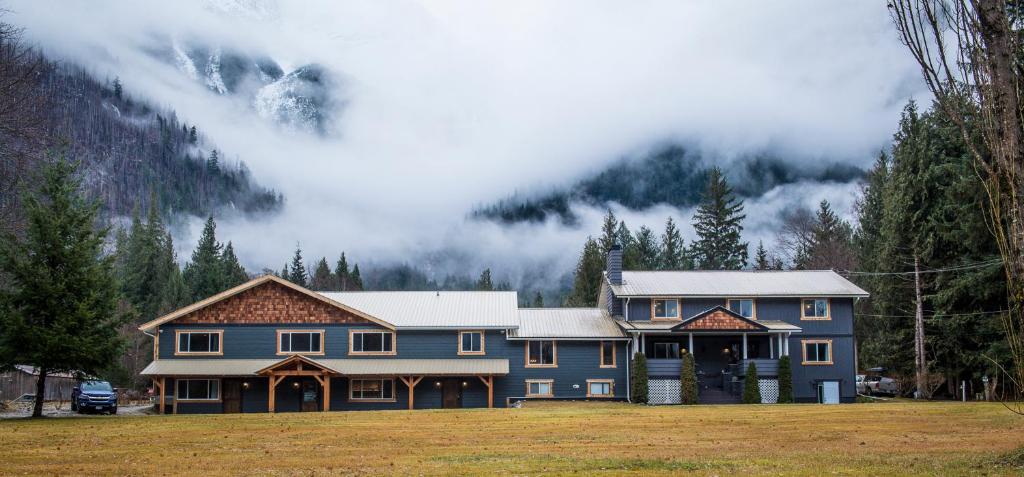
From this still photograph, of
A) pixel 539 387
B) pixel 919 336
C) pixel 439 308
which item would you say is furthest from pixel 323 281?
pixel 919 336

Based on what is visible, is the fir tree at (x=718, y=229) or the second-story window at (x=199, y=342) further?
the fir tree at (x=718, y=229)

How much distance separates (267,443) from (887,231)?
41.0 m

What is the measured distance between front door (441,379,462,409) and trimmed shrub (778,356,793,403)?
16.9m

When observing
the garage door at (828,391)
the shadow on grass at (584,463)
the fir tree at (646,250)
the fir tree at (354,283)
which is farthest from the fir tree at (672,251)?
the shadow on grass at (584,463)

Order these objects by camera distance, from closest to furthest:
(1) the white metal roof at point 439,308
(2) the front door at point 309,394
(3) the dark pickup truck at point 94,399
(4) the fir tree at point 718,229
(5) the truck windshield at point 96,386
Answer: (3) the dark pickup truck at point 94,399 < (5) the truck windshield at point 96,386 < (2) the front door at point 309,394 < (1) the white metal roof at point 439,308 < (4) the fir tree at point 718,229

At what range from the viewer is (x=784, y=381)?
152 ft

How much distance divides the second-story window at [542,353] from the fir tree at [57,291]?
2175cm

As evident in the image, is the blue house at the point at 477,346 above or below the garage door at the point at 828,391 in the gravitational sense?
above

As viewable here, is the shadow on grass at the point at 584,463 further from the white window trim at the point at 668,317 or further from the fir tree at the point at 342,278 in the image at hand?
the fir tree at the point at 342,278

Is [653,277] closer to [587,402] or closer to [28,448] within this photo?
[587,402]

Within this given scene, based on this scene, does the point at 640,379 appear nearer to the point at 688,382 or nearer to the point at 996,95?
the point at 688,382

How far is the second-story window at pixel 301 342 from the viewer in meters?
47.3

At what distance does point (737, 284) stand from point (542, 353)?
12.4 metres

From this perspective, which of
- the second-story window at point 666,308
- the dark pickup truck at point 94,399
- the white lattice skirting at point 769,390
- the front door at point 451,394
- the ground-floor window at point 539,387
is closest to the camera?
the dark pickup truck at point 94,399
